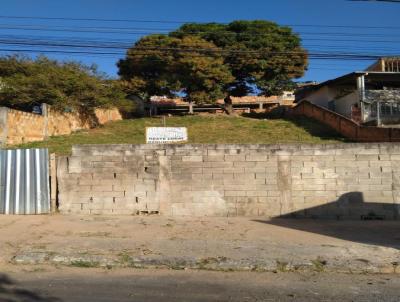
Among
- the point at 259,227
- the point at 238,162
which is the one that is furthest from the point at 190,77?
the point at 259,227

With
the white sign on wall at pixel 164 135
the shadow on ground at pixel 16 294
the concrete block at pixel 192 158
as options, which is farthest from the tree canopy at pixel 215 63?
the shadow on ground at pixel 16 294

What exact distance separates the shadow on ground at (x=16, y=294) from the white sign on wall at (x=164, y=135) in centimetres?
716

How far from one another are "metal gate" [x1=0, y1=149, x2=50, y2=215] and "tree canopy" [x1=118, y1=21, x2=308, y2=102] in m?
18.4

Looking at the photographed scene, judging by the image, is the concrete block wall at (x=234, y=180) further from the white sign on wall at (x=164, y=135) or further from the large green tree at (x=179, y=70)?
the large green tree at (x=179, y=70)

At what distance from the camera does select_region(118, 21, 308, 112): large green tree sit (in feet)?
95.3

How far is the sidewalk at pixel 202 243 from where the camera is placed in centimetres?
679

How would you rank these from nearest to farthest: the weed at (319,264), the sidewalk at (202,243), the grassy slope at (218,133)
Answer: the weed at (319,264) < the sidewalk at (202,243) < the grassy slope at (218,133)

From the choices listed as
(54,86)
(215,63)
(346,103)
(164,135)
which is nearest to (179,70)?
(215,63)

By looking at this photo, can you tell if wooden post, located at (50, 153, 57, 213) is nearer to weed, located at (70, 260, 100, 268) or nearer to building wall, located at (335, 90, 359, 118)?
weed, located at (70, 260, 100, 268)

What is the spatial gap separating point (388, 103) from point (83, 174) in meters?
15.5

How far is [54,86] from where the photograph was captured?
21453 millimetres

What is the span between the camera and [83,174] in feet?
36.9

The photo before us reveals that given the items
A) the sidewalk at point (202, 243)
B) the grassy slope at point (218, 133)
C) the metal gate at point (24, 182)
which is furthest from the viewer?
the grassy slope at point (218, 133)

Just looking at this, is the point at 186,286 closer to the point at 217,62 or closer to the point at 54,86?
the point at 54,86
